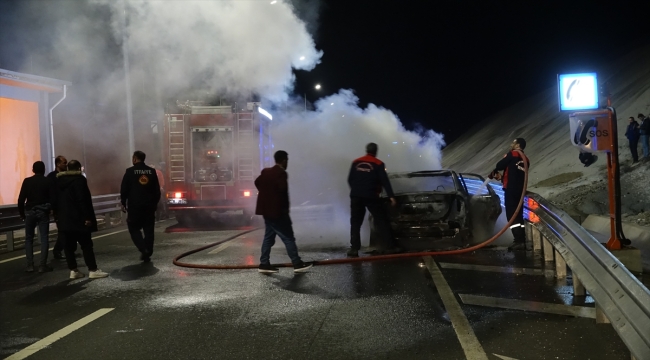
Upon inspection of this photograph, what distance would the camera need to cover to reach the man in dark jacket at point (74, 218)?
7.62 m

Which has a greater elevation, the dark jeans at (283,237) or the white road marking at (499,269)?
the dark jeans at (283,237)

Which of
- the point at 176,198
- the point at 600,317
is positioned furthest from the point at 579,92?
the point at 176,198

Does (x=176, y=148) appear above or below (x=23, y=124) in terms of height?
below

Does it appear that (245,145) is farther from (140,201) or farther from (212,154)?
(140,201)

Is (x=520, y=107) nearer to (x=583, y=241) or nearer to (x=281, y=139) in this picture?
(x=281, y=139)

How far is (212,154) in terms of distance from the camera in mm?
14461

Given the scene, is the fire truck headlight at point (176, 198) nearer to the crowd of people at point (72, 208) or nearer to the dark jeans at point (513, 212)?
the crowd of people at point (72, 208)

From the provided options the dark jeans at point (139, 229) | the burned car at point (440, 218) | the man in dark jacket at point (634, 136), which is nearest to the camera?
the burned car at point (440, 218)

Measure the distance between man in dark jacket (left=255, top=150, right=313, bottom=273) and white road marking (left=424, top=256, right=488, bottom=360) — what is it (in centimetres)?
181

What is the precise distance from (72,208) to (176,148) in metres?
6.72

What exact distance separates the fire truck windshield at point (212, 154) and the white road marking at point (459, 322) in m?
8.20

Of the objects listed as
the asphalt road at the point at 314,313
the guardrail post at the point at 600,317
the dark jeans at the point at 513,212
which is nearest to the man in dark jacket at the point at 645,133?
the dark jeans at the point at 513,212

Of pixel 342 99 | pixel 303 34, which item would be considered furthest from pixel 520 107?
pixel 303 34

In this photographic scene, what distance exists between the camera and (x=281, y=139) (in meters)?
25.9
